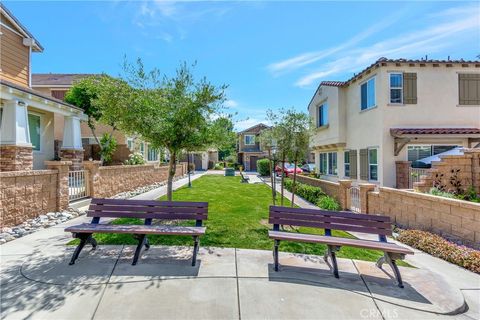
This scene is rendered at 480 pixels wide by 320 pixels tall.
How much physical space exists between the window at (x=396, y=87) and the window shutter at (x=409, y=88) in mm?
163

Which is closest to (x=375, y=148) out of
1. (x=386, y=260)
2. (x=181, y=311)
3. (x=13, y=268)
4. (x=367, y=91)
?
(x=367, y=91)

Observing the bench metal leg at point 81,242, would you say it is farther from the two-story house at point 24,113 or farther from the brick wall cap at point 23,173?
the two-story house at point 24,113

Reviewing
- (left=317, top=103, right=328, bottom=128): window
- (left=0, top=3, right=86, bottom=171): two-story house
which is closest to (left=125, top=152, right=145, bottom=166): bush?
(left=0, top=3, right=86, bottom=171): two-story house

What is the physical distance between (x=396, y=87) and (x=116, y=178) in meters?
14.0

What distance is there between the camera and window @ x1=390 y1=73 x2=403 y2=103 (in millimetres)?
12875

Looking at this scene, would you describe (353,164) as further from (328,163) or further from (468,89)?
(468,89)

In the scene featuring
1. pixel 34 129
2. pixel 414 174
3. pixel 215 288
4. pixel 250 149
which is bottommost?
pixel 215 288

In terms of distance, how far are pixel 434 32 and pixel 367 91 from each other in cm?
353

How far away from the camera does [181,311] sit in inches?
135

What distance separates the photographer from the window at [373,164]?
43.8 feet

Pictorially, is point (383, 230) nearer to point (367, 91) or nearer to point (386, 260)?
point (386, 260)

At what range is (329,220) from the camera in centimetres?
525

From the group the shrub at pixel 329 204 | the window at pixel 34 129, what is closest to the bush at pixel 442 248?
the shrub at pixel 329 204

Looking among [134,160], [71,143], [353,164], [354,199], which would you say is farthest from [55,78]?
[354,199]
